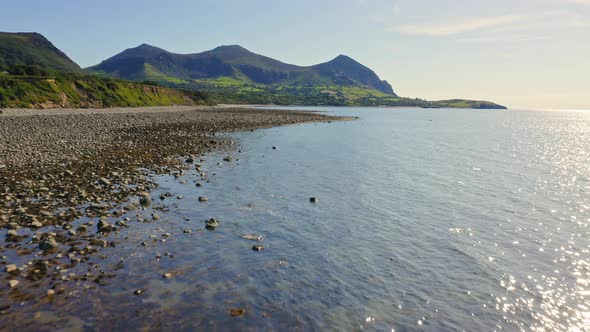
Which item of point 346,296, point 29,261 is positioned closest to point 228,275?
point 346,296

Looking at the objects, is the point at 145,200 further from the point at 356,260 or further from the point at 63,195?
the point at 356,260

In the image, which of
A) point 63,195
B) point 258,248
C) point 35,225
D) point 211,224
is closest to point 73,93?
point 63,195

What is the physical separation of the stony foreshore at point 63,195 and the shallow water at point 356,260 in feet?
5.04

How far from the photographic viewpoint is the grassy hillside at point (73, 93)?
8438 cm

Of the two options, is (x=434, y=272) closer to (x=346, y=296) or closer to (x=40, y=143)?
(x=346, y=296)

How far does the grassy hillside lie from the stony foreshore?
1825 inches

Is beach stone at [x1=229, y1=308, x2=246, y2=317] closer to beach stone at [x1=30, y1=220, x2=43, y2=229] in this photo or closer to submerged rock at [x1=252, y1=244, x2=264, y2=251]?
submerged rock at [x1=252, y1=244, x2=264, y2=251]

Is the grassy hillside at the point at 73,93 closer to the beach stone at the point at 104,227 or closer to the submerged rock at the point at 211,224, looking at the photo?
the beach stone at the point at 104,227

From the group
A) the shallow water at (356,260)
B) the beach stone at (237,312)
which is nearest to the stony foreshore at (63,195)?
the shallow water at (356,260)

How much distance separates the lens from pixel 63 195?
21922 mm

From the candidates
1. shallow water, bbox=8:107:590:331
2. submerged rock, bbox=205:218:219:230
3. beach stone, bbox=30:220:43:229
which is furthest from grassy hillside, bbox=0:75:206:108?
submerged rock, bbox=205:218:219:230

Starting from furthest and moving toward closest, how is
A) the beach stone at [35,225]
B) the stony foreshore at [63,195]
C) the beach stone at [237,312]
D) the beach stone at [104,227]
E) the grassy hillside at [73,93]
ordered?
1. the grassy hillside at [73,93]
2. the beach stone at [104,227]
3. the beach stone at [35,225]
4. the stony foreshore at [63,195]
5. the beach stone at [237,312]

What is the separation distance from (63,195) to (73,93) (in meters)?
95.6

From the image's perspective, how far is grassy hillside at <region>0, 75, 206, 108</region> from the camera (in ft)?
277
